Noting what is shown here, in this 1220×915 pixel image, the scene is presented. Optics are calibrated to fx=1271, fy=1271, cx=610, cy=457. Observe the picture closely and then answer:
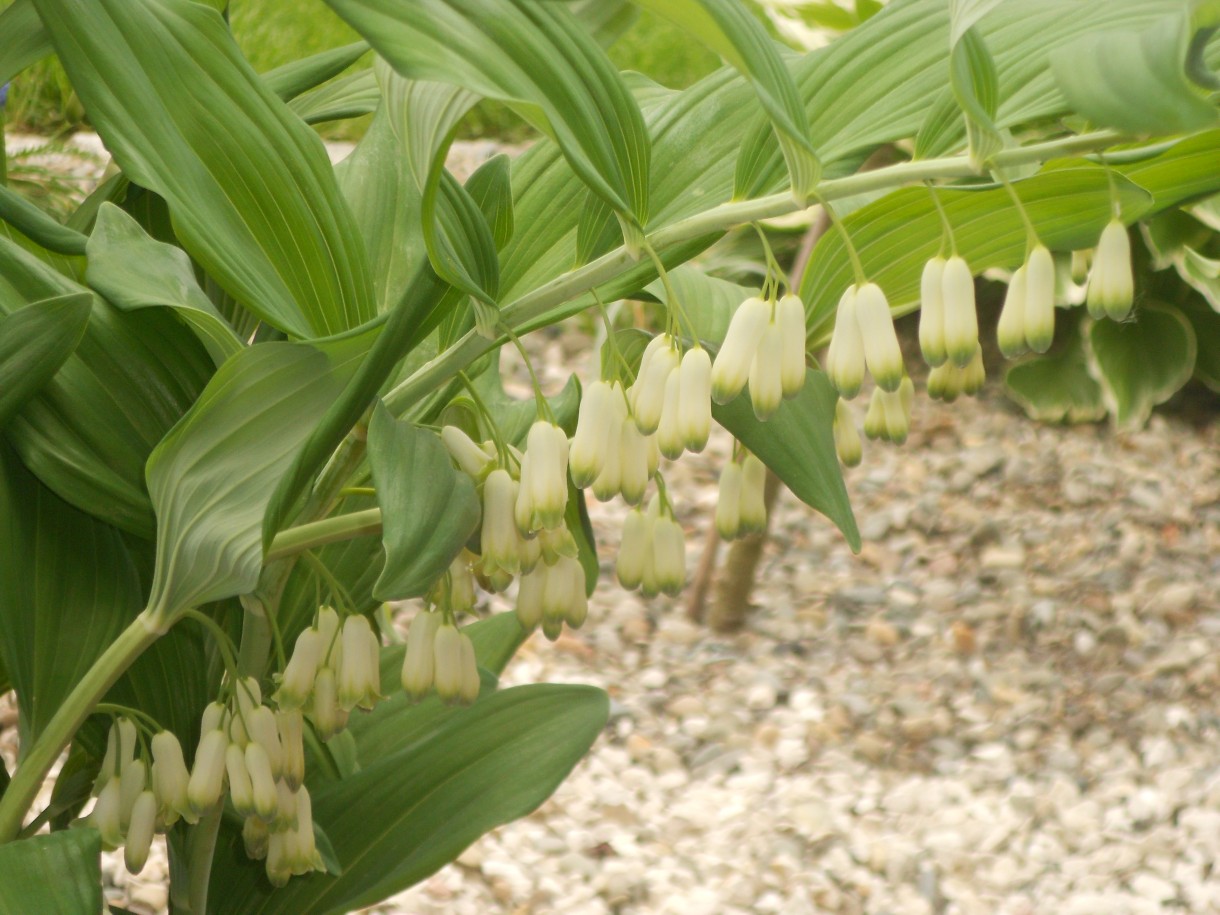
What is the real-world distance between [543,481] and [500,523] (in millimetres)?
54

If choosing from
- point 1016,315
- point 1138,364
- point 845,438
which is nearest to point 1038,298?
point 1016,315

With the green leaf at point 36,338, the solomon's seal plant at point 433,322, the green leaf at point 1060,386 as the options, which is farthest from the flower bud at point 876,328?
the green leaf at point 1060,386

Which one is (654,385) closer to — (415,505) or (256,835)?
(415,505)

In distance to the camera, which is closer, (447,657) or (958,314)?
(958,314)

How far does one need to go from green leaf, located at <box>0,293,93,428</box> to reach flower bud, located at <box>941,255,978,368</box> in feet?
1.59

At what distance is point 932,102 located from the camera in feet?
2.43

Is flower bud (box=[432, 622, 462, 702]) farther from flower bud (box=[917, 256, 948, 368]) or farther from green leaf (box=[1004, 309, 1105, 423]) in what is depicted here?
green leaf (box=[1004, 309, 1105, 423])

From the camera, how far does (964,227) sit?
0.82 metres

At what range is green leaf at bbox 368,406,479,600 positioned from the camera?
0.66 m

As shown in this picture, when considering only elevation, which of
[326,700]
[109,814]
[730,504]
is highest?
[730,504]

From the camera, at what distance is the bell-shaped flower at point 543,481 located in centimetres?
71

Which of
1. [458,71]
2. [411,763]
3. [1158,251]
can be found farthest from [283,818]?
[1158,251]

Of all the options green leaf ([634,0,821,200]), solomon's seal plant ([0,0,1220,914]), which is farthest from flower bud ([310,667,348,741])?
green leaf ([634,0,821,200])

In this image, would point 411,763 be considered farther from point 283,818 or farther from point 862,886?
point 862,886
